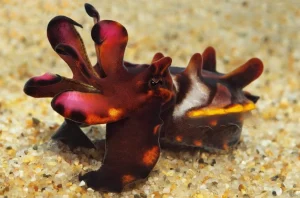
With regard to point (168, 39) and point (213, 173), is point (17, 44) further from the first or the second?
point (213, 173)

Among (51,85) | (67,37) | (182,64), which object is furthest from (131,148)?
(182,64)

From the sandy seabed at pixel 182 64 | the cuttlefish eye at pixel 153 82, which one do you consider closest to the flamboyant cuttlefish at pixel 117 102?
the cuttlefish eye at pixel 153 82

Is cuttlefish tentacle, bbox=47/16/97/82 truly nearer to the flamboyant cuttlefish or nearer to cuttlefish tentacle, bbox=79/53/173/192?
the flamboyant cuttlefish

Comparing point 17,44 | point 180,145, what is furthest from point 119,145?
point 17,44

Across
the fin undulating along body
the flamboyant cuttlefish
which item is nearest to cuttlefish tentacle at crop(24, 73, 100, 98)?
the flamboyant cuttlefish

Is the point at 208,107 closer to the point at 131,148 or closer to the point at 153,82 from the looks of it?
the point at 153,82
